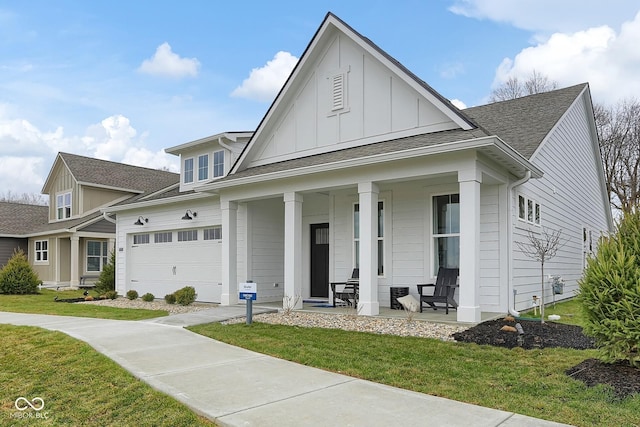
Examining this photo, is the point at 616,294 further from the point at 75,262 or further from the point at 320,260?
the point at 75,262

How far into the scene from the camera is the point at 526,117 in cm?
1352

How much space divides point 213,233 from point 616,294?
444 inches

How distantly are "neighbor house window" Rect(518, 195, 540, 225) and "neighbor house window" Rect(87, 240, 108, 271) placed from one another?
20.5 m

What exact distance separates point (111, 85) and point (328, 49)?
29.6 ft

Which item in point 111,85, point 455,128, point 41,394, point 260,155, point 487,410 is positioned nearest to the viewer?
point 487,410

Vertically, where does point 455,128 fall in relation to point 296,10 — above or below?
below

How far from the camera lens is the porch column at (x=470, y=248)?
8711 millimetres

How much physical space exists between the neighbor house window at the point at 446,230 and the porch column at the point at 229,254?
520 cm

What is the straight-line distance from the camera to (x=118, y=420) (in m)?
4.45

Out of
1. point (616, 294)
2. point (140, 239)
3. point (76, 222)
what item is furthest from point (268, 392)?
point (76, 222)

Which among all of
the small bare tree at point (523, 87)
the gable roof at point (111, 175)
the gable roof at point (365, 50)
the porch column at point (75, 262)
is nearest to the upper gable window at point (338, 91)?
the gable roof at point (365, 50)

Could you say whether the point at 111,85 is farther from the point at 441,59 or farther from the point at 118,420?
the point at 118,420

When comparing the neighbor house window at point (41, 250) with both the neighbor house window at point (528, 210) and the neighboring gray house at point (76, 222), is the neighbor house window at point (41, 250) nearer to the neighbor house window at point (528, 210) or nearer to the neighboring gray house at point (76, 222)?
the neighboring gray house at point (76, 222)

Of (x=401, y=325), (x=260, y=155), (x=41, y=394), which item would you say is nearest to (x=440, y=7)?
A: (x=260, y=155)
